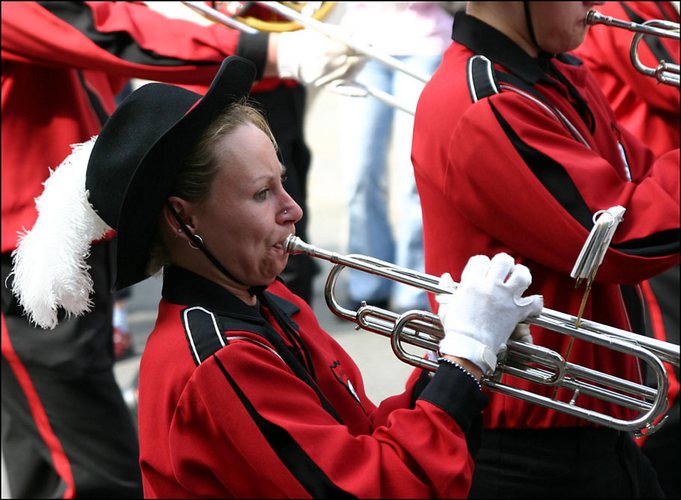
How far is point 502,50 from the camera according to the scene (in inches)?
Answer: 100

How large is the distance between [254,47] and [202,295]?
69.6 inches

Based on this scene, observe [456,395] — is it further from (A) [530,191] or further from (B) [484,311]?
(A) [530,191]

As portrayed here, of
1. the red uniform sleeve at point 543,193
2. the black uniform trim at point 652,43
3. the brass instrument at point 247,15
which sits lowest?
the brass instrument at point 247,15

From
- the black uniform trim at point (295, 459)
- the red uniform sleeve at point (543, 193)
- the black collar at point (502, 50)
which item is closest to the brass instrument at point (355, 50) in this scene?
the black collar at point (502, 50)

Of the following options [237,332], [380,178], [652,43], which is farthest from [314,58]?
[380,178]

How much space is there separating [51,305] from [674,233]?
121 centimetres

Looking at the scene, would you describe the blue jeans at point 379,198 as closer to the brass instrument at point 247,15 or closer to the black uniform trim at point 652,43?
the brass instrument at point 247,15

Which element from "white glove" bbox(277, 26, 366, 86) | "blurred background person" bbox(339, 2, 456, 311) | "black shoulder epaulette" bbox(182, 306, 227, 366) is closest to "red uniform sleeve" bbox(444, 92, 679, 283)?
"black shoulder epaulette" bbox(182, 306, 227, 366)

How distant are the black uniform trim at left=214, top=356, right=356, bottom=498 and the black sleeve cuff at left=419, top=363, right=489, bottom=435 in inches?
7.9

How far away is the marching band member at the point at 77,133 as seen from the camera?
3.47 meters

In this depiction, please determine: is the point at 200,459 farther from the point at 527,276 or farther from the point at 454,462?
the point at 527,276

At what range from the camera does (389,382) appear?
4.20m

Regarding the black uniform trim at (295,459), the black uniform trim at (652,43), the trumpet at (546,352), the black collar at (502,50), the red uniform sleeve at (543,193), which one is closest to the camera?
the black uniform trim at (295,459)

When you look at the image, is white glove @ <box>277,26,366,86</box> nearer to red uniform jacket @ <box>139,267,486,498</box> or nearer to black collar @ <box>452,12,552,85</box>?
black collar @ <box>452,12,552,85</box>
